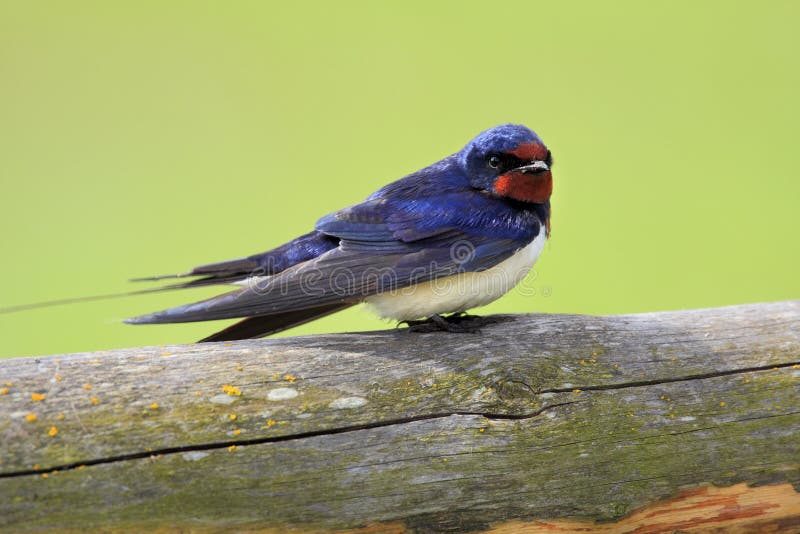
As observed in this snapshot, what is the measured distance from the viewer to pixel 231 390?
185 centimetres

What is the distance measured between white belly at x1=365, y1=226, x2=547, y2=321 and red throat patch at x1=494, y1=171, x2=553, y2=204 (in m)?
0.15

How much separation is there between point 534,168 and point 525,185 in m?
0.08

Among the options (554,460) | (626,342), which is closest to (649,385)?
(626,342)

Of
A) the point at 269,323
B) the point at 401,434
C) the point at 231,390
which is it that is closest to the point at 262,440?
the point at 231,390

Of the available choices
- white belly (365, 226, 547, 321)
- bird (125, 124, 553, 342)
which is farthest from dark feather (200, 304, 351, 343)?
white belly (365, 226, 547, 321)

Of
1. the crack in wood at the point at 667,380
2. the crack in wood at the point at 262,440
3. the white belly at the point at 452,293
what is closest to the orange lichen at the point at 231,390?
the crack in wood at the point at 262,440

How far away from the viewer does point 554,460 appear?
1882 millimetres

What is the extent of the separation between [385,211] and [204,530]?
3.93 feet

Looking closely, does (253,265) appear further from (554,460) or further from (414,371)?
(554,460)

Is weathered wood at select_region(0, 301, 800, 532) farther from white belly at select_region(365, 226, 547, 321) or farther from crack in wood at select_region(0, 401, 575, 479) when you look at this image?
white belly at select_region(365, 226, 547, 321)

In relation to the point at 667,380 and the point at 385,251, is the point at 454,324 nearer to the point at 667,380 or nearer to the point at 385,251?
the point at 385,251

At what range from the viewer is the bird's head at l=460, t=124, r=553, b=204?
2613mm

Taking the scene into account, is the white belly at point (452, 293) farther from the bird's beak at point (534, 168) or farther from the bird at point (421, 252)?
the bird's beak at point (534, 168)

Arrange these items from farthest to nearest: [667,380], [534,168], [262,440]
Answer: [534,168] → [667,380] → [262,440]
